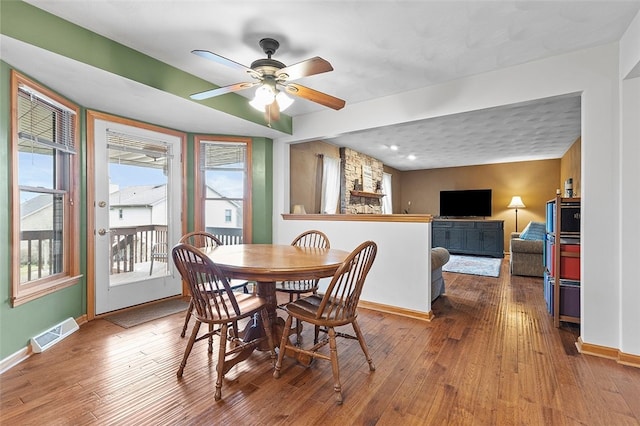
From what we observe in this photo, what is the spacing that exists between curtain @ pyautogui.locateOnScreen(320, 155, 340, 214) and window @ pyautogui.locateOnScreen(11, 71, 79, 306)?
3.32 m

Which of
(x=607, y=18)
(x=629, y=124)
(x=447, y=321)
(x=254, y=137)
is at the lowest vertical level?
(x=447, y=321)

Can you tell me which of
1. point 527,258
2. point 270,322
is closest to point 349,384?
point 270,322

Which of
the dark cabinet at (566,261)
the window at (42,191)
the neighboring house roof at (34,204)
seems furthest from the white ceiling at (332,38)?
the dark cabinet at (566,261)

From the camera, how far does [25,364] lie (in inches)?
81.5

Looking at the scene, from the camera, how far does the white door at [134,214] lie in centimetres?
303

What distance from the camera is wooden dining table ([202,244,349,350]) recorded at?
1.79 m

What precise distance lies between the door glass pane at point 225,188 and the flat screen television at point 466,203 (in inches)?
234

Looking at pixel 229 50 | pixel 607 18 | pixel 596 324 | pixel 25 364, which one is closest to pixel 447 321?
pixel 596 324

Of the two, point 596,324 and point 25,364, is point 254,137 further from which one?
point 596,324

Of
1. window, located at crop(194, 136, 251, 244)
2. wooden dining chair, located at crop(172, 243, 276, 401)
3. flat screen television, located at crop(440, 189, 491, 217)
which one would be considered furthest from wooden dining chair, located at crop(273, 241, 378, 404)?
flat screen television, located at crop(440, 189, 491, 217)

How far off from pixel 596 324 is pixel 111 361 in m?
3.69

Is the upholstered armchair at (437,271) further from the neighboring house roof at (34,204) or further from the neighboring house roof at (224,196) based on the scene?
the neighboring house roof at (34,204)

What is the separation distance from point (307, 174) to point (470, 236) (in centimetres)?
468

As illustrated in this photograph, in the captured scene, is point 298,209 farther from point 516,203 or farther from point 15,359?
point 516,203
